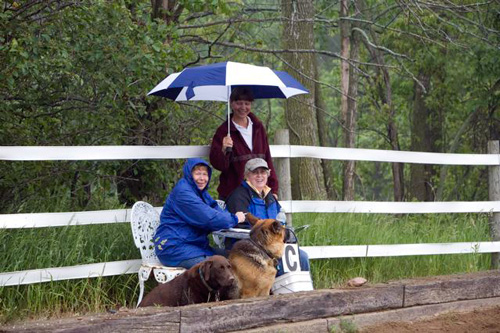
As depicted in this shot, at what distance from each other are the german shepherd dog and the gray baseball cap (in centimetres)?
66

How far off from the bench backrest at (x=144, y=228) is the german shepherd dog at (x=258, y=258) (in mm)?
909

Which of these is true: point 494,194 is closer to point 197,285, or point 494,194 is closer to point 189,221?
point 189,221

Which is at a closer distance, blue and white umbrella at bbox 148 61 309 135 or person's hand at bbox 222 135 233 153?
blue and white umbrella at bbox 148 61 309 135

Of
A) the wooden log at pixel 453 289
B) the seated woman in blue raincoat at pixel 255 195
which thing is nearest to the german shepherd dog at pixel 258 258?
the seated woman in blue raincoat at pixel 255 195

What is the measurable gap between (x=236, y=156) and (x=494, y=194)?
3969 mm

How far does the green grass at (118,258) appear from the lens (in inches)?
264

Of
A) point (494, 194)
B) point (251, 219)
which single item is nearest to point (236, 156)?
point (251, 219)

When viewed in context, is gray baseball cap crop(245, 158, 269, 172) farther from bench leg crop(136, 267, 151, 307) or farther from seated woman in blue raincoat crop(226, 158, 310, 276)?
bench leg crop(136, 267, 151, 307)

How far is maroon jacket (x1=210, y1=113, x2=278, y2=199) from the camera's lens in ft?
24.4

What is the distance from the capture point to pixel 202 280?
6.00 m

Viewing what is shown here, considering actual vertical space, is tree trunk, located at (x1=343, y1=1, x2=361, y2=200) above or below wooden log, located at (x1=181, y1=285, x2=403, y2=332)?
above

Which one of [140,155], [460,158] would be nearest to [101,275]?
[140,155]

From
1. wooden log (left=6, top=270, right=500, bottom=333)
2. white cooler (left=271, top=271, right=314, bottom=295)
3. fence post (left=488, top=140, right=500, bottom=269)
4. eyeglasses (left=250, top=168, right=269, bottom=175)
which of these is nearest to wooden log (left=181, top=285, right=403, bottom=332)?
wooden log (left=6, top=270, right=500, bottom=333)

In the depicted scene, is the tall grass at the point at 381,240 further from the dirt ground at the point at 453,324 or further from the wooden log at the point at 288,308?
the dirt ground at the point at 453,324
